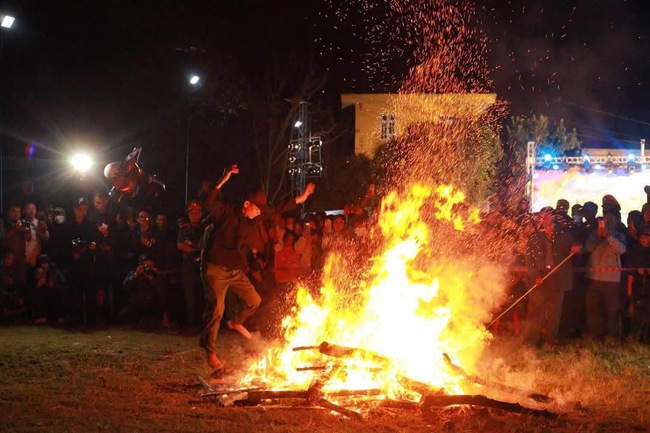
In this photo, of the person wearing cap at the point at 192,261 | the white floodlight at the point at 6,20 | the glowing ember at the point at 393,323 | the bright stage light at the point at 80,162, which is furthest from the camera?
the bright stage light at the point at 80,162

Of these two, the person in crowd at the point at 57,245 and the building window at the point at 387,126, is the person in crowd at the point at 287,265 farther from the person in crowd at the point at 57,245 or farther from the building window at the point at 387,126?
the building window at the point at 387,126

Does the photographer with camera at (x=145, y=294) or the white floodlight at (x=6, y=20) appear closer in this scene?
the photographer with camera at (x=145, y=294)

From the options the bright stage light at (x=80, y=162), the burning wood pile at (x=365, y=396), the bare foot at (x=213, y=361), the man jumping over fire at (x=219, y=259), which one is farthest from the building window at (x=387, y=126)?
the burning wood pile at (x=365, y=396)

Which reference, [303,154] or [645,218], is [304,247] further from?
[303,154]

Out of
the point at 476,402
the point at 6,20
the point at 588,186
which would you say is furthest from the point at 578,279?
the point at 6,20

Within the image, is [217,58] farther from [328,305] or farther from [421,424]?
[421,424]

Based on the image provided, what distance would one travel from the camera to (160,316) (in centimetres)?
1313

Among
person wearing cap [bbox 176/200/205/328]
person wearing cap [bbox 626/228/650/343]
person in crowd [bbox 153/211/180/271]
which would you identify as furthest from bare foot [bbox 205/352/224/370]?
person wearing cap [bbox 626/228/650/343]

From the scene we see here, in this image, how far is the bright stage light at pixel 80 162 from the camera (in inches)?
807

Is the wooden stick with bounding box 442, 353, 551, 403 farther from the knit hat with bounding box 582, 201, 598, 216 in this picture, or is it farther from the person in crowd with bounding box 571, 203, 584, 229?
the knit hat with bounding box 582, 201, 598, 216

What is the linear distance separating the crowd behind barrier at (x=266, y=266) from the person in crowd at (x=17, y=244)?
0.06 ft

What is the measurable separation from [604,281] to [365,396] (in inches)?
229

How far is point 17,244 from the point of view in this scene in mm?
13352

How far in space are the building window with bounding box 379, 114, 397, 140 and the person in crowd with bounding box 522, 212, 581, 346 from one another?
21692 millimetres
